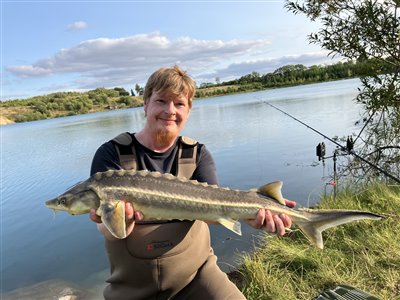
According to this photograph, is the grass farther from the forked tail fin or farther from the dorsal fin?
the dorsal fin

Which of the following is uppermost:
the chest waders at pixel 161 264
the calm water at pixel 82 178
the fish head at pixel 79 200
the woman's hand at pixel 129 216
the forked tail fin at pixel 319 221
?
the fish head at pixel 79 200

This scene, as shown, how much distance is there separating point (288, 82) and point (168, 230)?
78338mm

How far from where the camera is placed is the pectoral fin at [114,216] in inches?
103

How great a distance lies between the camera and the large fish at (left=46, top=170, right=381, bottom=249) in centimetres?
274

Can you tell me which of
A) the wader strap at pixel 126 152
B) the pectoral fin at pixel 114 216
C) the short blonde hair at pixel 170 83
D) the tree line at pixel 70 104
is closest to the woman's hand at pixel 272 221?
the pectoral fin at pixel 114 216

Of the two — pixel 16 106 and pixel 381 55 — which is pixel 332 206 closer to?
pixel 381 55

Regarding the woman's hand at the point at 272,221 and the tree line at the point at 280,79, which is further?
the tree line at the point at 280,79

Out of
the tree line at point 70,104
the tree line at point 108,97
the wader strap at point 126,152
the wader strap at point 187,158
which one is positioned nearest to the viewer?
the wader strap at point 126,152

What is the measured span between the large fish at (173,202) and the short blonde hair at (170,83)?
810mm

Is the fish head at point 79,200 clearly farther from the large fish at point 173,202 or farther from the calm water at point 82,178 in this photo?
the calm water at point 82,178

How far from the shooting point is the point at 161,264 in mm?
3045

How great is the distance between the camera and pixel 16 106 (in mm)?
96625

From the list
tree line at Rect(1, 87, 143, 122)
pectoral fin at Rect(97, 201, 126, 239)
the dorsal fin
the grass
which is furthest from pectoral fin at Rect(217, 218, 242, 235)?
tree line at Rect(1, 87, 143, 122)

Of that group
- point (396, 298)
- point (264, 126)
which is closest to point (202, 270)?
point (396, 298)
